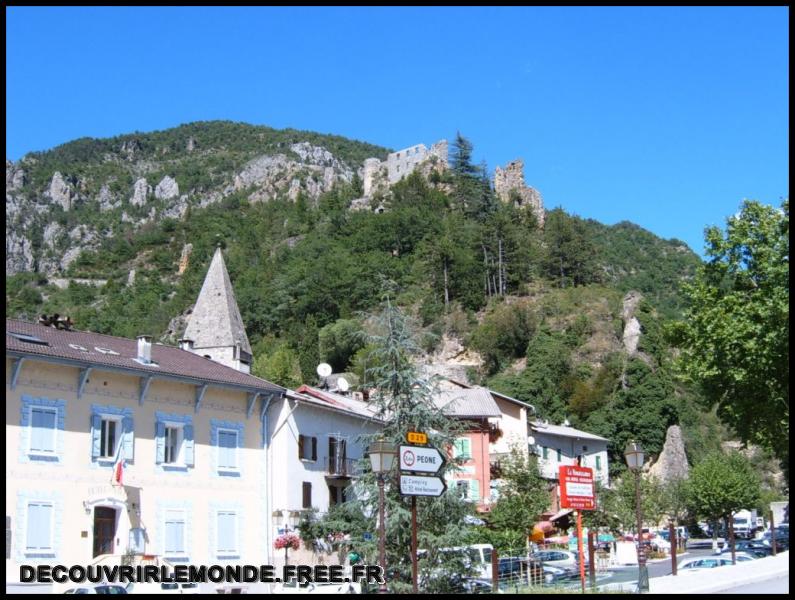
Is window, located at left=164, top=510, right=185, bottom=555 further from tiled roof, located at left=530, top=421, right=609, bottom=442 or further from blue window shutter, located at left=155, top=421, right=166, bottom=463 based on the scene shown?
tiled roof, located at left=530, top=421, right=609, bottom=442

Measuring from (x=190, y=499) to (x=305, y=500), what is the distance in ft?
17.9

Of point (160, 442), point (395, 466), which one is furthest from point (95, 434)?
point (395, 466)

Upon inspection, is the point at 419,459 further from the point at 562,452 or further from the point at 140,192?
the point at 140,192

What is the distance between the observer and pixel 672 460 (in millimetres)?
72062

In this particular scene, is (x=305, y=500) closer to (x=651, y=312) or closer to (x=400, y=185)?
(x=651, y=312)

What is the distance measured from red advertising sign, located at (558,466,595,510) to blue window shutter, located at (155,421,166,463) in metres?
14.5

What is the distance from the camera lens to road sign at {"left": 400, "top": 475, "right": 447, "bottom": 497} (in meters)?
19.0

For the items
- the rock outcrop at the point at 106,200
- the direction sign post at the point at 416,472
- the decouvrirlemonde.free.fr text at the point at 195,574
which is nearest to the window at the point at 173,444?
the decouvrirlemonde.free.fr text at the point at 195,574

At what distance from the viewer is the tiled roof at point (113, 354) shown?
97.7 ft

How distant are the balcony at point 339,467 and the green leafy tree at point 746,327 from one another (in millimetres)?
13858

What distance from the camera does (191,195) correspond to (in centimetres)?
18325

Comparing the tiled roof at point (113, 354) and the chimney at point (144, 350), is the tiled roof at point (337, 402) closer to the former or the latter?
the tiled roof at point (113, 354)

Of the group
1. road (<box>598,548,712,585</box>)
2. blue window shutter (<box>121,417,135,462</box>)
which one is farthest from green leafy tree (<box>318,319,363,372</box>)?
blue window shutter (<box>121,417,135,462</box>)

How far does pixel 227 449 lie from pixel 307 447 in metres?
4.05
